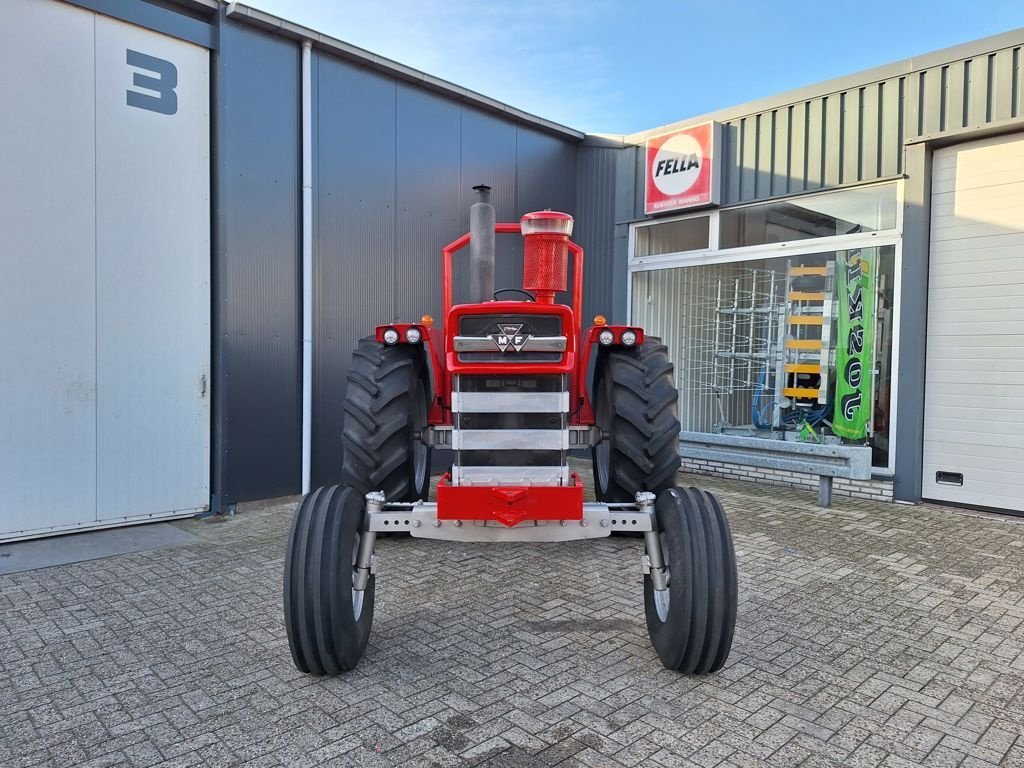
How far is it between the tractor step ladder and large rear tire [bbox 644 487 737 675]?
4.75m

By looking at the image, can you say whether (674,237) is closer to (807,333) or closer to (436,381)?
(807,333)

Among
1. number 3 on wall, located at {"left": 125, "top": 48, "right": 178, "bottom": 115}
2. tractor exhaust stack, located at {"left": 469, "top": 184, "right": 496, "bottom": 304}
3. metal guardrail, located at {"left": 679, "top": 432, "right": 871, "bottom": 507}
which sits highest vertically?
number 3 on wall, located at {"left": 125, "top": 48, "right": 178, "bottom": 115}

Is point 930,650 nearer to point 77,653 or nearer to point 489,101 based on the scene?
point 77,653

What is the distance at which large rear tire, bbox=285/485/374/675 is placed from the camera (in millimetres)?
2934

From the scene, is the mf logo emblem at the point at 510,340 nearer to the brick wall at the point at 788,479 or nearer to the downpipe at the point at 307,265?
the downpipe at the point at 307,265

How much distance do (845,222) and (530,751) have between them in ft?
20.4

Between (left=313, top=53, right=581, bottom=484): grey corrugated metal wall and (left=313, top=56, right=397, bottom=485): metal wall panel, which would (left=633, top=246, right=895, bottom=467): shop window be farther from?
(left=313, top=56, right=397, bottom=485): metal wall panel

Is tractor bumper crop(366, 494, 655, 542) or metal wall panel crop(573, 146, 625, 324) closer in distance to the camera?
tractor bumper crop(366, 494, 655, 542)

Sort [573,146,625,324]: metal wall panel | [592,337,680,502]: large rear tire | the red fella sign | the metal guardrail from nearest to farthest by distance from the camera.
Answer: [592,337,680,502]: large rear tire
the metal guardrail
the red fella sign
[573,146,625,324]: metal wall panel

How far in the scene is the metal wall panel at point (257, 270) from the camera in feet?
19.7

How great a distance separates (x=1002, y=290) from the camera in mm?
6102

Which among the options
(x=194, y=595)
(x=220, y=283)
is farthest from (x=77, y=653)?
(x=220, y=283)

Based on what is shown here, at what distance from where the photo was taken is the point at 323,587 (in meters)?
2.93

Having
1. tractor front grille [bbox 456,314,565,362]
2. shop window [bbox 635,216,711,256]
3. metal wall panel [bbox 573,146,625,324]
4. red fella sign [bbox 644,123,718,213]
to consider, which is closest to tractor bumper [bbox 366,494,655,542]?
tractor front grille [bbox 456,314,565,362]
